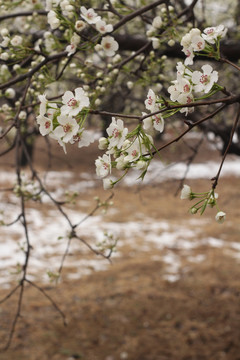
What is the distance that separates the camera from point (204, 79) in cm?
139

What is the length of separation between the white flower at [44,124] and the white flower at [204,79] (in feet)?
1.60

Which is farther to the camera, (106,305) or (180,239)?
(180,239)

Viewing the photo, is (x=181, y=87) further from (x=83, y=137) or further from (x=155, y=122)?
(x=83, y=137)

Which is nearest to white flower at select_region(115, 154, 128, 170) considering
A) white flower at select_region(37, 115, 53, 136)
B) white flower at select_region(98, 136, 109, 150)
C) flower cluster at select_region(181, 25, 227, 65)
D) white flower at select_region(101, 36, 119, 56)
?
white flower at select_region(98, 136, 109, 150)

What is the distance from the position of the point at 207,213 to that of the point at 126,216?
2281 millimetres

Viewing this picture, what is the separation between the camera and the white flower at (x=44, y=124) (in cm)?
138

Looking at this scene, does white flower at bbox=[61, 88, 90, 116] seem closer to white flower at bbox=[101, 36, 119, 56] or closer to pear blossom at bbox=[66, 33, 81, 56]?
pear blossom at bbox=[66, 33, 81, 56]

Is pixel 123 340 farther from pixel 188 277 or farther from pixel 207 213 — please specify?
pixel 207 213

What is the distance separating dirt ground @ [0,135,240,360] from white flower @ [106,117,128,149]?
9.12 feet

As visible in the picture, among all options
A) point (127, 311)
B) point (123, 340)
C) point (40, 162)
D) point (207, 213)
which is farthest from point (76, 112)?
point (40, 162)

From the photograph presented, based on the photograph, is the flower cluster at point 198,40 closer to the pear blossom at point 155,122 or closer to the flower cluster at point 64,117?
the pear blossom at point 155,122

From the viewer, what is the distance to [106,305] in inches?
245

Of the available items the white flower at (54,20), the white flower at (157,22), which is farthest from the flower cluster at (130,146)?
the white flower at (157,22)

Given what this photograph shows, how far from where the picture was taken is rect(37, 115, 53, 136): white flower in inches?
54.2
